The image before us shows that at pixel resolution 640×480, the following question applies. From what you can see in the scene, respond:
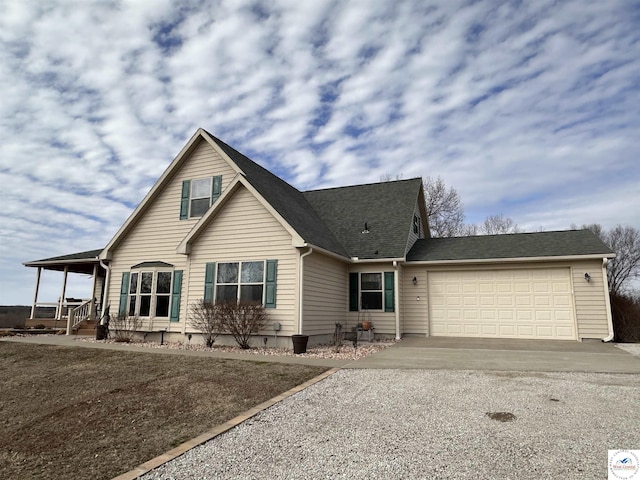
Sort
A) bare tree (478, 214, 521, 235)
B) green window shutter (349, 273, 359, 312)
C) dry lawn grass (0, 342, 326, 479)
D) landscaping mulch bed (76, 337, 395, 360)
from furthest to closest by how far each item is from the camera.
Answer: bare tree (478, 214, 521, 235)
green window shutter (349, 273, 359, 312)
landscaping mulch bed (76, 337, 395, 360)
dry lawn grass (0, 342, 326, 479)

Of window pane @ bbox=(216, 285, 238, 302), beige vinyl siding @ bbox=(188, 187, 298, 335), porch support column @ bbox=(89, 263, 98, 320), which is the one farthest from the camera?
porch support column @ bbox=(89, 263, 98, 320)

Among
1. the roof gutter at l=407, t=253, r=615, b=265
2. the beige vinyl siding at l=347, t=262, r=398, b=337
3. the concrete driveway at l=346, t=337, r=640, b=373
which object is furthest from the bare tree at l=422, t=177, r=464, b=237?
the concrete driveway at l=346, t=337, r=640, b=373

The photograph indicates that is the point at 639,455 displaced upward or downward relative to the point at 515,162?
downward

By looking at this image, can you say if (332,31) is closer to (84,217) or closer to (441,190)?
(84,217)

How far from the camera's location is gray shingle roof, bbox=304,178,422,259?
1477cm

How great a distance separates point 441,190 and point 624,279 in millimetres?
15327

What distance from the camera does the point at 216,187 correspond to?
1379 centimetres

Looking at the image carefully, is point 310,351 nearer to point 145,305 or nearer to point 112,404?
point 112,404

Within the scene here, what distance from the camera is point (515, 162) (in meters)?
18.7

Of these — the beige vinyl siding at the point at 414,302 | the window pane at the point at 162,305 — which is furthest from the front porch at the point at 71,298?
the beige vinyl siding at the point at 414,302

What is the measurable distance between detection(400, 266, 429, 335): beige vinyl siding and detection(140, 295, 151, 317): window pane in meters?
8.84

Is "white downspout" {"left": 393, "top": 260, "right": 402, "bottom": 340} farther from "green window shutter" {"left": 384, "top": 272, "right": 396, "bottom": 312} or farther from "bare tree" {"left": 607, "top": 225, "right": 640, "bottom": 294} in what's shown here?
"bare tree" {"left": 607, "top": 225, "right": 640, "bottom": 294}

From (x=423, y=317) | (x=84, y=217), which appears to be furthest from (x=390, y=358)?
(x=84, y=217)

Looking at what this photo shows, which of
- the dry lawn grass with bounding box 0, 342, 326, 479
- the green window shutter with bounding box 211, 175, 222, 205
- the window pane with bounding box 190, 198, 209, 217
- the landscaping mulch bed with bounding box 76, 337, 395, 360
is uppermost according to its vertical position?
the green window shutter with bounding box 211, 175, 222, 205
